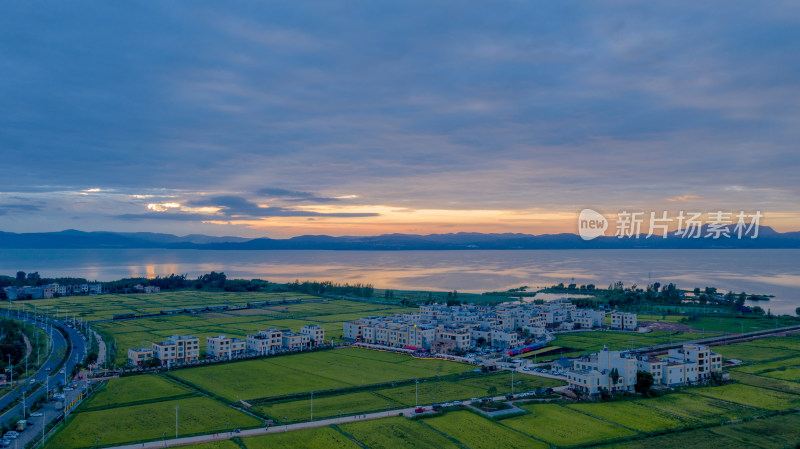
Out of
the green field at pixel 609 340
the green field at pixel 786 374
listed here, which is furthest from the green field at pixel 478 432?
the green field at pixel 786 374

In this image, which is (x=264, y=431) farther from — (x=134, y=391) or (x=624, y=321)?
(x=624, y=321)

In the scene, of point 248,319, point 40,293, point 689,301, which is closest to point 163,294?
point 40,293

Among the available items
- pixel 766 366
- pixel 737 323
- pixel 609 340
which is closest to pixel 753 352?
pixel 766 366

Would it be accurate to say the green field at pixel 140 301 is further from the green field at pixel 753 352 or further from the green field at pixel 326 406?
the green field at pixel 753 352

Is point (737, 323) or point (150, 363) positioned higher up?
point (150, 363)

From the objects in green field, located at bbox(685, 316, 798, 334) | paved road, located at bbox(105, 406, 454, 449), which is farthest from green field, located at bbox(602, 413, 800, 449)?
green field, located at bbox(685, 316, 798, 334)

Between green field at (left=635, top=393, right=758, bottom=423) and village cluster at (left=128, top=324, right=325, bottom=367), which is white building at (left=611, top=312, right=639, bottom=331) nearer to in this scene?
green field at (left=635, top=393, right=758, bottom=423)
